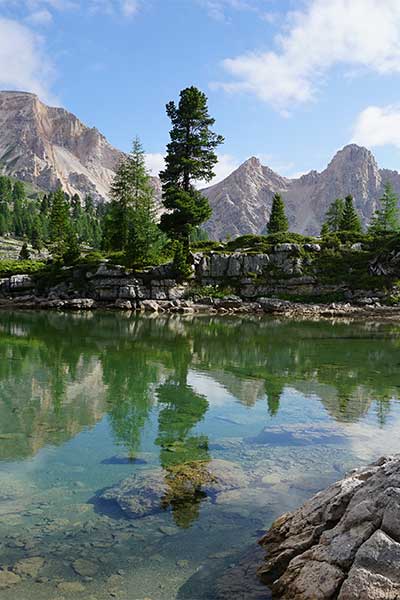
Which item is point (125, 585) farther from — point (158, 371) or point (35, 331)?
point (35, 331)

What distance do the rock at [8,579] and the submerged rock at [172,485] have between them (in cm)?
233

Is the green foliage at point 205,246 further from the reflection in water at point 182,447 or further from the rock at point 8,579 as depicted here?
the rock at point 8,579

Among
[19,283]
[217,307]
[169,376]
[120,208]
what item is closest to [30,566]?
[169,376]

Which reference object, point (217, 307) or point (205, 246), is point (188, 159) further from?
point (217, 307)

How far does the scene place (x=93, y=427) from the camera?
14.2 m

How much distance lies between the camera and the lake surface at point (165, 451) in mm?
7355

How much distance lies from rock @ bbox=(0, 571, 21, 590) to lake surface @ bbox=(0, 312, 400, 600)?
35 mm

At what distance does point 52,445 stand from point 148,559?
5.95 metres

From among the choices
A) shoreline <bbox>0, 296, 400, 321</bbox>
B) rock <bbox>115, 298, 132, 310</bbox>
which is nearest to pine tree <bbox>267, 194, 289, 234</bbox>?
shoreline <bbox>0, 296, 400, 321</bbox>

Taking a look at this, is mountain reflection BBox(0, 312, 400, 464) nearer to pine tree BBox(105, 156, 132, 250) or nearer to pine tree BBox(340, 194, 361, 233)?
pine tree BBox(105, 156, 132, 250)

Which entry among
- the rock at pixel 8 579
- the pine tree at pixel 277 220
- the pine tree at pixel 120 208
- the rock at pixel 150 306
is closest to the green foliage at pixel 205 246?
the pine tree at pixel 120 208

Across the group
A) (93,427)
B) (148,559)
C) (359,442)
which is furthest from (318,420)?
(148,559)

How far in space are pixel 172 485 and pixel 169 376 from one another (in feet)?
38.9

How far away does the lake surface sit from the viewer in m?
7.36
